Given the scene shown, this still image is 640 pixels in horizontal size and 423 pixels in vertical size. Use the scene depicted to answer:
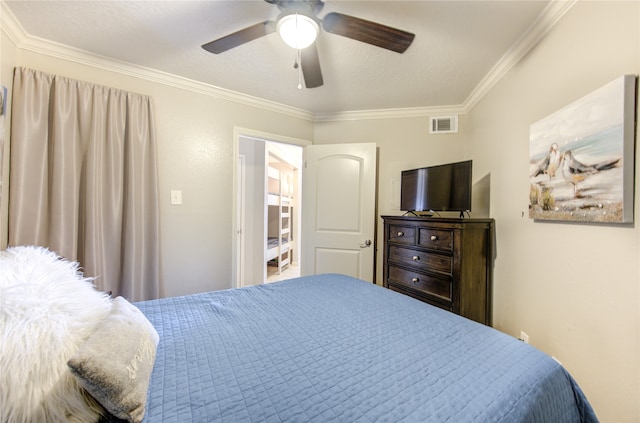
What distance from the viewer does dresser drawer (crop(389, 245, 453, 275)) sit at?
2.02m

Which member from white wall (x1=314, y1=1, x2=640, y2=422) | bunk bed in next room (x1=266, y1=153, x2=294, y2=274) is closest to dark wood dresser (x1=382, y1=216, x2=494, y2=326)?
white wall (x1=314, y1=1, x2=640, y2=422)

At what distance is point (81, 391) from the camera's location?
57cm

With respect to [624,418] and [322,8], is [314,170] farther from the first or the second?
[624,418]

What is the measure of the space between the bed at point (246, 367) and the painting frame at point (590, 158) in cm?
73

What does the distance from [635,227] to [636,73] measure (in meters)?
0.61

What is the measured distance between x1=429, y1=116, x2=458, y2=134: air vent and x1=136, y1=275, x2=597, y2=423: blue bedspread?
2.28 m

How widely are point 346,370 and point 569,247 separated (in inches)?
53.5

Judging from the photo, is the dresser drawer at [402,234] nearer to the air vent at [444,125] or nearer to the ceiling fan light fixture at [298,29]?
the air vent at [444,125]

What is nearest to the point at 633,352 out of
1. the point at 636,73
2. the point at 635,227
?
the point at 635,227

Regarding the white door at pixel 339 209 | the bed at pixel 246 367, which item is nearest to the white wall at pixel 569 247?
the bed at pixel 246 367

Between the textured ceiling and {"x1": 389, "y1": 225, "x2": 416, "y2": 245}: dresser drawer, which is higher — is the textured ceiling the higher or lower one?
the higher one

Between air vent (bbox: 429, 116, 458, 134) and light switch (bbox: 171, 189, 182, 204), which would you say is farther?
air vent (bbox: 429, 116, 458, 134)

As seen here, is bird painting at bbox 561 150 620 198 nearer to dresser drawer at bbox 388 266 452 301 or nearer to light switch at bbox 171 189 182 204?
dresser drawer at bbox 388 266 452 301

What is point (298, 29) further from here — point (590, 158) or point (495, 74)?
point (495, 74)
